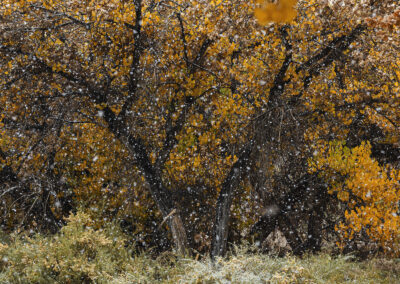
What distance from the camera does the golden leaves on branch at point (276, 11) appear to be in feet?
17.2

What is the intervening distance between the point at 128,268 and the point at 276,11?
13.8 ft

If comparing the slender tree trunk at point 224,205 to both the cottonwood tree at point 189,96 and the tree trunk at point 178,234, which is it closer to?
the cottonwood tree at point 189,96

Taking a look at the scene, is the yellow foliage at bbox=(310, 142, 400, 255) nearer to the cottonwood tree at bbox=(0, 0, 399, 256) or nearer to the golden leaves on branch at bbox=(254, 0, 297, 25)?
the cottonwood tree at bbox=(0, 0, 399, 256)

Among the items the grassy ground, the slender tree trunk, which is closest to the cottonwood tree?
the slender tree trunk

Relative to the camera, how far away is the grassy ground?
4.72 meters

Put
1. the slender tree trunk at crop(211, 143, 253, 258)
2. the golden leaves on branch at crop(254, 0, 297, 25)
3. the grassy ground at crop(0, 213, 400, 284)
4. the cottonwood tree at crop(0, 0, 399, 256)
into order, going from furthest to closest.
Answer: the slender tree trunk at crop(211, 143, 253, 258)
the cottonwood tree at crop(0, 0, 399, 256)
the golden leaves on branch at crop(254, 0, 297, 25)
the grassy ground at crop(0, 213, 400, 284)

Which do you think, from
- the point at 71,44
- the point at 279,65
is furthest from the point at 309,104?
the point at 71,44

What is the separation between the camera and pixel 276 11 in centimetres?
537

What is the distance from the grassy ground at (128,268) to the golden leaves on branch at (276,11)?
10.8 ft

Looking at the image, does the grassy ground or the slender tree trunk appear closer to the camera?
the grassy ground

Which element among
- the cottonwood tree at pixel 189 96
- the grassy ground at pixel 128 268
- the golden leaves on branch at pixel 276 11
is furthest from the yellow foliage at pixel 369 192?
the golden leaves on branch at pixel 276 11

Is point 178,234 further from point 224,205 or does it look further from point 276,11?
point 276,11

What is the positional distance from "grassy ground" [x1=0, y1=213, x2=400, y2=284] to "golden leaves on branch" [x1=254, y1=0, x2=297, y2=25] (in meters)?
3.31

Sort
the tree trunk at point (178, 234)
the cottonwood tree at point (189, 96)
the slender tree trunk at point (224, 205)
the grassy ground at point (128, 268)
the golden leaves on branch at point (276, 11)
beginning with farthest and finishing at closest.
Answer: the slender tree trunk at point (224, 205) < the tree trunk at point (178, 234) < the cottonwood tree at point (189, 96) < the golden leaves on branch at point (276, 11) < the grassy ground at point (128, 268)
